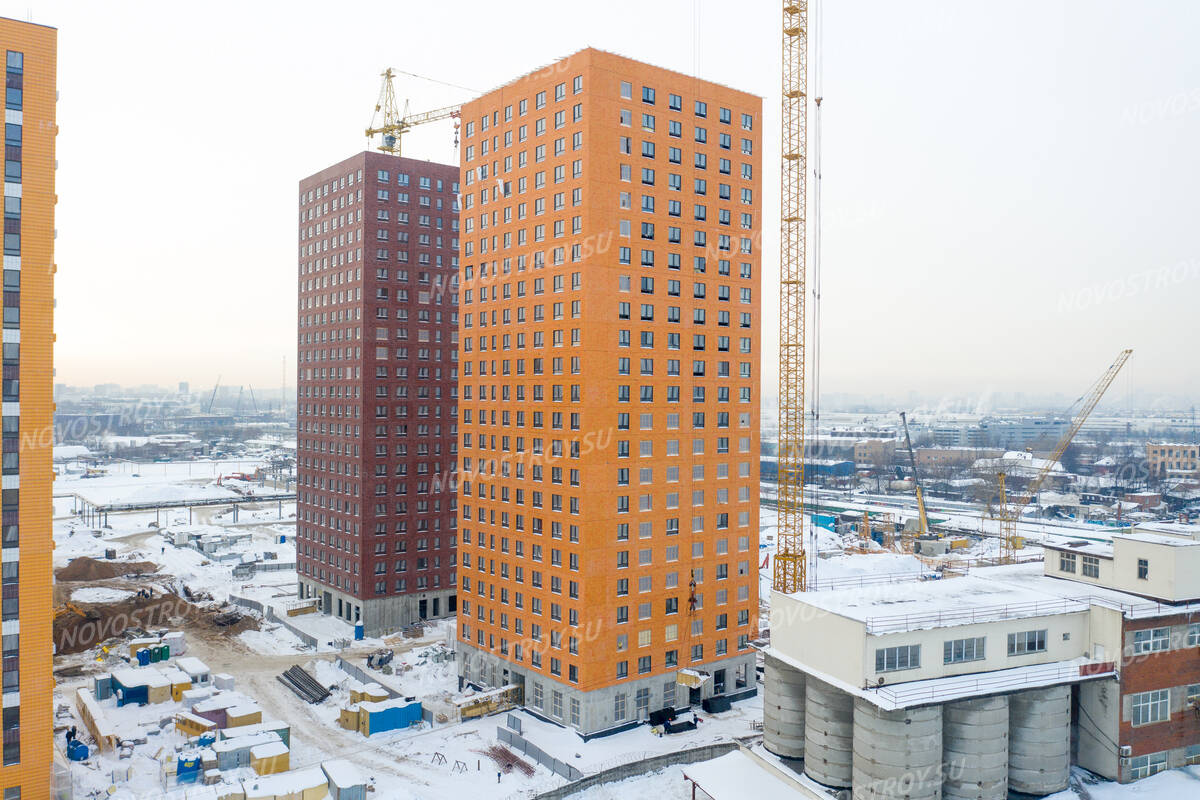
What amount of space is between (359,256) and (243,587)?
186 ft

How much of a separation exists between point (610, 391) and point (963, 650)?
3020 centimetres

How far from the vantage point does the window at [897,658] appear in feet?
150

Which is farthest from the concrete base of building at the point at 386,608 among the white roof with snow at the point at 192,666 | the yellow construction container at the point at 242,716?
the yellow construction container at the point at 242,716

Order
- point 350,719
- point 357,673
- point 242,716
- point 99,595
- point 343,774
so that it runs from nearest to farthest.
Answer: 1. point 343,774
2. point 242,716
3. point 350,719
4. point 357,673
5. point 99,595

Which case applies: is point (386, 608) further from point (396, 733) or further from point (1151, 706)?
point (1151, 706)

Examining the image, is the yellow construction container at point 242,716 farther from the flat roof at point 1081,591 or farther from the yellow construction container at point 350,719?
the flat roof at point 1081,591

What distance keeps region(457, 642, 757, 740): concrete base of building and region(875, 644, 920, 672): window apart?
22.5 metres

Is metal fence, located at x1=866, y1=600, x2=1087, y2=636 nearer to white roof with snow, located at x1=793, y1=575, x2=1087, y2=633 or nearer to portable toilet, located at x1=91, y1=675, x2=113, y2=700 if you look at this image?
white roof with snow, located at x1=793, y1=575, x2=1087, y2=633

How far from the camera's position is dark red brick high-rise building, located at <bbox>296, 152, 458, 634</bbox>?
304 ft

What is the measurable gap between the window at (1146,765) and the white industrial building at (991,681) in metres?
0.11

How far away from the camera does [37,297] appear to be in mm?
47875

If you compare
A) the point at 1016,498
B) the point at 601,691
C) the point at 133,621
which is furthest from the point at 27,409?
the point at 1016,498

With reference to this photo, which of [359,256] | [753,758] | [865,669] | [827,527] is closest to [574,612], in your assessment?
[753,758]

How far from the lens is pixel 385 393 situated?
93.4 meters
